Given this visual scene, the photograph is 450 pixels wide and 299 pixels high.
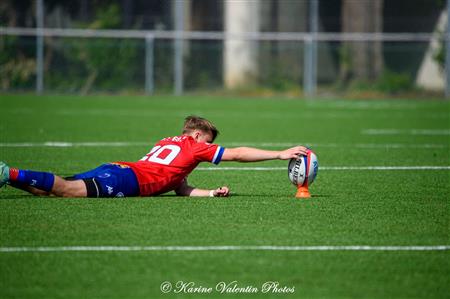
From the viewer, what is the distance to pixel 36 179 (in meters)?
7.66

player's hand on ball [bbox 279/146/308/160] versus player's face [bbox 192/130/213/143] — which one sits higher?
player's face [bbox 192/130/213/143]

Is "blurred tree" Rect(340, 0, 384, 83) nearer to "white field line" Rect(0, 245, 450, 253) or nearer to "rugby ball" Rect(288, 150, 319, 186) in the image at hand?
"rugby ball" Rect(288, 150, 319, 186)

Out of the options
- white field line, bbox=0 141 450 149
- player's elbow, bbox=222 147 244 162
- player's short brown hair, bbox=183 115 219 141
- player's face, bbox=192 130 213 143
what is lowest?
white field line, bbox=0 141 450 149

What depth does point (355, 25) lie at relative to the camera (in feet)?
101

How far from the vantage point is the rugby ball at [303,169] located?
802 cm

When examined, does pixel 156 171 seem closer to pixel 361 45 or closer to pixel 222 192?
pixel 222 192

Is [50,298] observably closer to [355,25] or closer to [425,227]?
[425,227]

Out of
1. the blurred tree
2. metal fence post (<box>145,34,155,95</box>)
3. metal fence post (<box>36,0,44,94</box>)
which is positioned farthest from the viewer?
the blurred tree

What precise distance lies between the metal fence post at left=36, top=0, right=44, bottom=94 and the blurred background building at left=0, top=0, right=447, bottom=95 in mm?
52

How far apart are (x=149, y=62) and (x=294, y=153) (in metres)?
22.6

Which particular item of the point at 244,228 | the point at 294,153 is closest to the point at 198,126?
the point at 294,153

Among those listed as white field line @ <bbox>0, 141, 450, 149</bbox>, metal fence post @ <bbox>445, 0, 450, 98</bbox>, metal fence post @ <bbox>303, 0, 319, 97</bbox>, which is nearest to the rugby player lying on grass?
white field line @ <bbox>0, 141, 450, 149</bbox>

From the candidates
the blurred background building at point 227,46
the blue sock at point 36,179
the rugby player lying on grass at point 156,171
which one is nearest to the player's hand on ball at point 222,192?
the rugby player lying on grass at point 156,171

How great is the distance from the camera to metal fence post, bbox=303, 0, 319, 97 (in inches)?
1177
